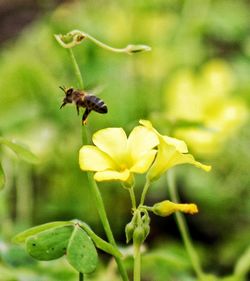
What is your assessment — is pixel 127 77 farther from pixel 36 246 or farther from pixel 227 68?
pixel 36 246

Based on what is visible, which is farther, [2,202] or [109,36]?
[109,36]

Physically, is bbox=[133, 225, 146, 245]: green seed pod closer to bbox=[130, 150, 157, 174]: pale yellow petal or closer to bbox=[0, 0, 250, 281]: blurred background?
bbox=[130, 150, 157, 174]: pale yellow petal

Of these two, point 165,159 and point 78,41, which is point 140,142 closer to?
point 165,159

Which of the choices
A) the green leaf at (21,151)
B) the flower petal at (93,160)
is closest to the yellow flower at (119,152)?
the flower petal at (93,160)

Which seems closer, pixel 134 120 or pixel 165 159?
Result: pixel 165 159

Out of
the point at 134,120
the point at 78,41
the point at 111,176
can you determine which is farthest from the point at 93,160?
the point at 134,120

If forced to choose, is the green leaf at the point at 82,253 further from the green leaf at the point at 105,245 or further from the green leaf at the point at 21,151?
the green leaf at the point at 21,151

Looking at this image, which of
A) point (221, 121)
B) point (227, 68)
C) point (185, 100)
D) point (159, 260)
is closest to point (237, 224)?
point (221, 121)
